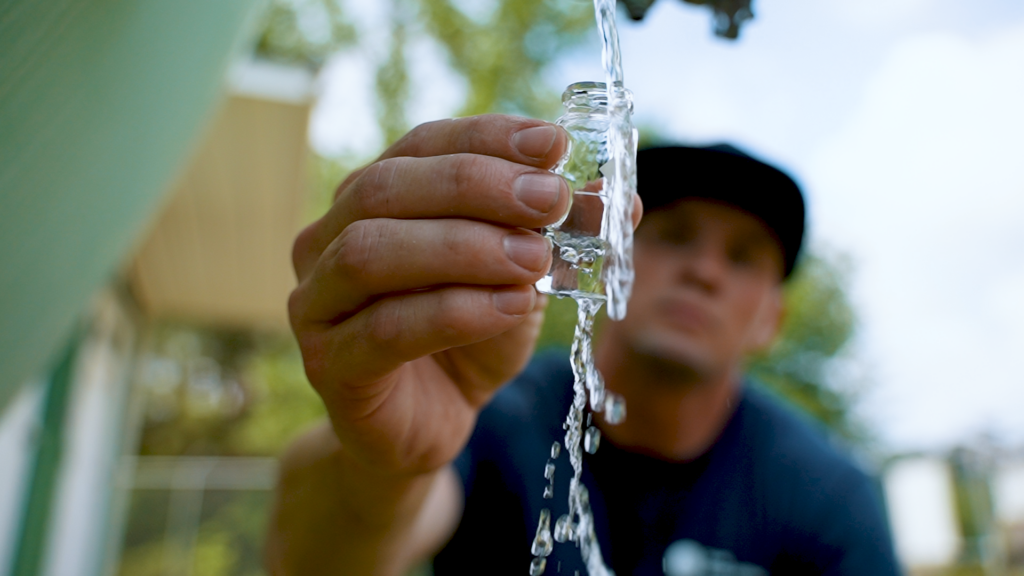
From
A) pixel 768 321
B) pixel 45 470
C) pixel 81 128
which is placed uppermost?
pixel 81 128

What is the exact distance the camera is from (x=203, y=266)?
6.91m

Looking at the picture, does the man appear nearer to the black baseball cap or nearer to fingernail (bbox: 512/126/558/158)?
the black baseball cap

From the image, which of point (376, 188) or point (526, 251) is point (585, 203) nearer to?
point (526, 251)

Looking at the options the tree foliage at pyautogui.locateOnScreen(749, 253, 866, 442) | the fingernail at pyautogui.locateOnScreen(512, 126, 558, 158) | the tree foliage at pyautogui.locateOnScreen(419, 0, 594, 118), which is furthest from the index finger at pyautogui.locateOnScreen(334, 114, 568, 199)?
the tree foliage at pyautogui.locateOnScreen(749, 253, 866, 442)

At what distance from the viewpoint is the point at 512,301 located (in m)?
0.83

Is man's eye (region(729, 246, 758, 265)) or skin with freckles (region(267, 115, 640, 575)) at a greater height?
man's eye (region(729, 246, 758, 265))

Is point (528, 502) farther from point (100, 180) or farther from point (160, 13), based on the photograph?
point (160, 13)

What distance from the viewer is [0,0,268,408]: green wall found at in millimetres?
1425

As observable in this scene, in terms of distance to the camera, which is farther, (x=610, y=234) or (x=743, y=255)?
(x=743, y=255)

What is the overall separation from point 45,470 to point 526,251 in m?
5.68

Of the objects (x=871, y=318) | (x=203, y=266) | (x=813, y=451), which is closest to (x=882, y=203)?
(x=871, y=318)

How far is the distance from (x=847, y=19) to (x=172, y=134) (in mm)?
12014

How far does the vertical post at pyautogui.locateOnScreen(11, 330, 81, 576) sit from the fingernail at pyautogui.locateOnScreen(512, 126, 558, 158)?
17.6 feet

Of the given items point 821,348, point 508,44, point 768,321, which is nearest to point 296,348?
point 508,44
